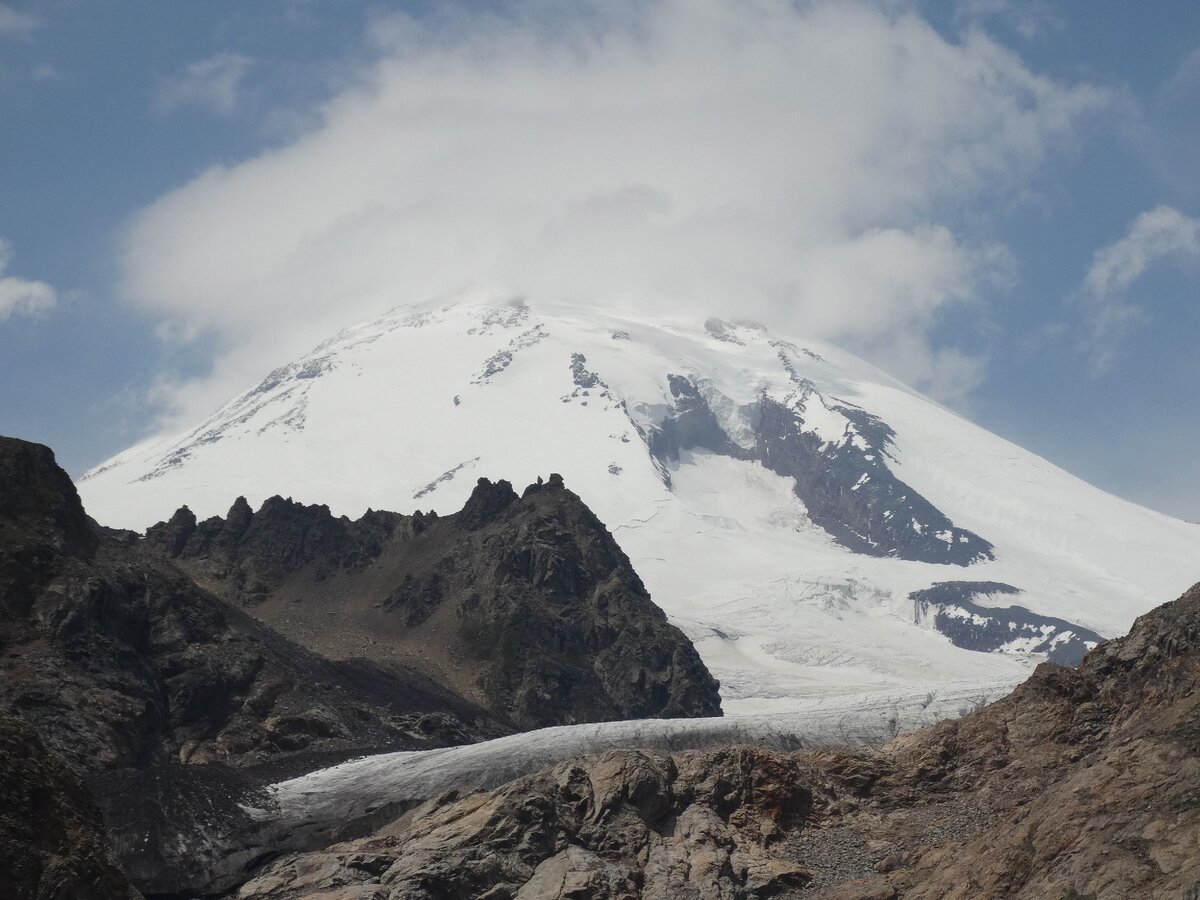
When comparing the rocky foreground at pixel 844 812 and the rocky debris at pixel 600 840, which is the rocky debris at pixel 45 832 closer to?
Result: the rocky foreground at pixel 844 812

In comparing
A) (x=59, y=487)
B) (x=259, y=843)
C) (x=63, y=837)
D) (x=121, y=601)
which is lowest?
(x=259, y=843)

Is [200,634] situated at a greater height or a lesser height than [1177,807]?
greater

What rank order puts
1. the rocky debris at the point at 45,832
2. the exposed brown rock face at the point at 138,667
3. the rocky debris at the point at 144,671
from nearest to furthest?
1. the rocky debris at the point at 45,832
2. the rocky debris at the point at 144,671
3. the exposed brown rock face at the point at 138,667

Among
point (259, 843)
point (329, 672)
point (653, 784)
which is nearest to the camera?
point (653, 784)

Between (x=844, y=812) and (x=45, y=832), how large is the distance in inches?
1169

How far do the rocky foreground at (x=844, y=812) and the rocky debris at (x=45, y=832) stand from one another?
43.1 ft

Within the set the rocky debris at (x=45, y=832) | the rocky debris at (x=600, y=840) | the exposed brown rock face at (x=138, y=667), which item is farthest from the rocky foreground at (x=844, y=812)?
the exposed brown rock face at (x=138, y=667)

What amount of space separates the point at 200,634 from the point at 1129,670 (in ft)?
360

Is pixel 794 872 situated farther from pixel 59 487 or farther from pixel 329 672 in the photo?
pixel 329 672

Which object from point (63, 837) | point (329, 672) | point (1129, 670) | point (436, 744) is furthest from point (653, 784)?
Answer: point (329, 672)

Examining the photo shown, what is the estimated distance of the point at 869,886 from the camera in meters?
44.9

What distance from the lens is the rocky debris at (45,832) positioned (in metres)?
32.4

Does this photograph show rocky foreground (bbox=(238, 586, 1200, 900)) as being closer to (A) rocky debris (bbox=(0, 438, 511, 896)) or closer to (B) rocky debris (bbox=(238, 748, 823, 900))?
(B) rocky debris (bbox=(238, 748, 823, 900))

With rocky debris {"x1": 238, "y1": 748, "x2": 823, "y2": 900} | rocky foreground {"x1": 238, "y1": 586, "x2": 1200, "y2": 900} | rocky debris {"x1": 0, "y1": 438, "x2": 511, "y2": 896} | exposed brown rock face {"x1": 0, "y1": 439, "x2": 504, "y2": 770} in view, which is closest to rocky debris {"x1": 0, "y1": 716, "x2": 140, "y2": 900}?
rocky foreground {"x1": 238, "y1": 586, "x2": 1200, "y2": 900}
